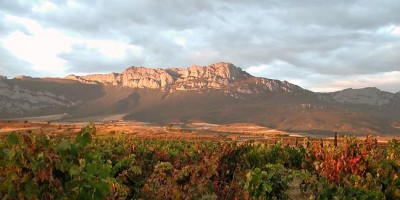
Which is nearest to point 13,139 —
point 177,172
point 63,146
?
point 63,146

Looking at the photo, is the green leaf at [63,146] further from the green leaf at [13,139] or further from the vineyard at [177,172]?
the green leaf at [13,139]

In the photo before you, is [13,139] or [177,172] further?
[177,172]

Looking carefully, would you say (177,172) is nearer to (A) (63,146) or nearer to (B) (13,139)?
(A) (63,146)

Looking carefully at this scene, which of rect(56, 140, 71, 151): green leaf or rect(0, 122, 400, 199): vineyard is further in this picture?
rect(0, 122, 400, 199): vineyard

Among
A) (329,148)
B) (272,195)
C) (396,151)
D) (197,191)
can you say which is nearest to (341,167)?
(329,148)

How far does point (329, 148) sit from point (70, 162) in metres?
17.2

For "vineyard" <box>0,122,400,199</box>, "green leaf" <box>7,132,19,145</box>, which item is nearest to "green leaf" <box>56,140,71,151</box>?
"vineyard" <box>0,122,400,199</box>

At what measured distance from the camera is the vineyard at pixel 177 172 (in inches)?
226

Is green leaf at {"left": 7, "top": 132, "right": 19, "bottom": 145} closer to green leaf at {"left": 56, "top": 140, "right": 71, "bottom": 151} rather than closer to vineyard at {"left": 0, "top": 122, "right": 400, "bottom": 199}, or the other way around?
vineyard at {"left": 0, "top": 122, "right": 400, "bottom": 199}

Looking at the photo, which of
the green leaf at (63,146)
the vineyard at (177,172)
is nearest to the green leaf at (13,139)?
the vineyard at (177,172)

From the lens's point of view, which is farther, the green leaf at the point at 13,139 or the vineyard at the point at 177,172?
the vineyard at the point at 177,172

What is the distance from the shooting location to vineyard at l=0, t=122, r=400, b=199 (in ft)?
18.8

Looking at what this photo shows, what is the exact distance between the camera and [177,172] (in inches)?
501

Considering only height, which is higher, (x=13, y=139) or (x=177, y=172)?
(x=13, y=139)
